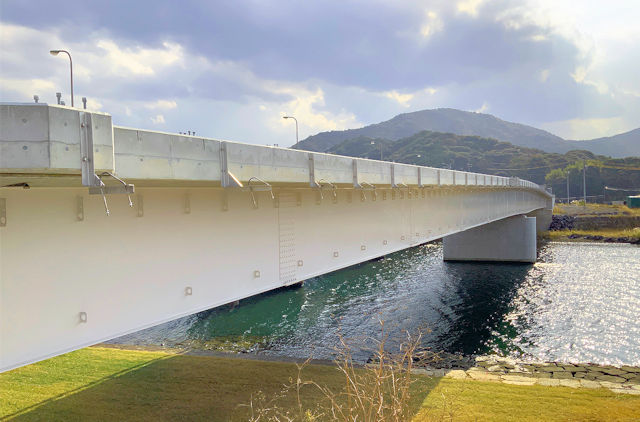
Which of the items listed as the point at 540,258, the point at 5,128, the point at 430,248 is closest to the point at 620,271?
the point at 540,258

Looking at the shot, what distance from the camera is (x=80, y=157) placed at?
17.0 feet

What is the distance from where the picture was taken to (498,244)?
44.0m

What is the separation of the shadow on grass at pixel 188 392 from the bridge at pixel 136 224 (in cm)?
354

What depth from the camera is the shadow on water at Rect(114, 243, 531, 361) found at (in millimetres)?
20812

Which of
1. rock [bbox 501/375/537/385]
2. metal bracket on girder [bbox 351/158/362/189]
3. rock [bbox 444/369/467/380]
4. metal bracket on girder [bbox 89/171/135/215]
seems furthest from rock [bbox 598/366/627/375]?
metal bracket on girder [bbox 89/171/135/215]

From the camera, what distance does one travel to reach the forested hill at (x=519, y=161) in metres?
122

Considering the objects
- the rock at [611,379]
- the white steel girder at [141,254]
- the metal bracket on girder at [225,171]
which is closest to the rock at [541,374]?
the rock at [611,379]

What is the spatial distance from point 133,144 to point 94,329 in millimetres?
2842

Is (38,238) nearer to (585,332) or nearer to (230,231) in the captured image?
(230,231)

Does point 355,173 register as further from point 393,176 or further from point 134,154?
point 134,154

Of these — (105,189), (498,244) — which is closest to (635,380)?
(105,189)

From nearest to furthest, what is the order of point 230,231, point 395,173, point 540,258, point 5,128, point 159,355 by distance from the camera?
point 5,128 → point 230,231 → point 395,173 → point 159,355 → point 540,258

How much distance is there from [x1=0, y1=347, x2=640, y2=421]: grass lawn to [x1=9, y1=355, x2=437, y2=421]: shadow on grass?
27 millimetres

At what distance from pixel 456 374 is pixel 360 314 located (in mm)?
9954
